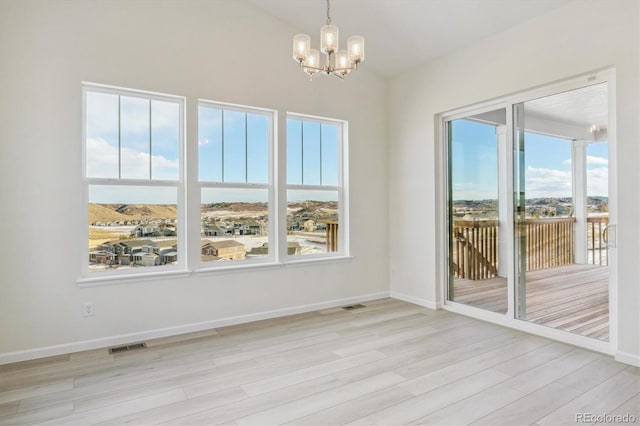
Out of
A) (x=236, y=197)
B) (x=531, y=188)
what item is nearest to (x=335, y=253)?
(x=236, y=197)

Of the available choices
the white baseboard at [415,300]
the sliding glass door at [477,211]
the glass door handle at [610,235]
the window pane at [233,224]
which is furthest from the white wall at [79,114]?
the glass door handle at [610,235]

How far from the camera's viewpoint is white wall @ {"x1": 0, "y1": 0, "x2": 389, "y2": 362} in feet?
10.1

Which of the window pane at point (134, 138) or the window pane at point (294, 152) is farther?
the window pane at point (294, 152)

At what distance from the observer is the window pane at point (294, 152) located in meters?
4.51

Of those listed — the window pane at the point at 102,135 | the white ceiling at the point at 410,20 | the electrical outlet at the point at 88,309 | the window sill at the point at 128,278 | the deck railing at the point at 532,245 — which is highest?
the white ceiling at the point at 410,20

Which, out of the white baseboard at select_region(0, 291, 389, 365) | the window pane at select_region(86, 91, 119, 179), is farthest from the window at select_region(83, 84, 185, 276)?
the white baseboard at select_region(0, 291, 389, 365)

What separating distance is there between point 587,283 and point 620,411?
1405 millimetres

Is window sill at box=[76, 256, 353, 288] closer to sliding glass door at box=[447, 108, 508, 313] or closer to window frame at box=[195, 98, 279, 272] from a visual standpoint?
window frame at box=[195, 98, 279, 272]

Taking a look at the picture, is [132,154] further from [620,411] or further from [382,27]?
[620,411]

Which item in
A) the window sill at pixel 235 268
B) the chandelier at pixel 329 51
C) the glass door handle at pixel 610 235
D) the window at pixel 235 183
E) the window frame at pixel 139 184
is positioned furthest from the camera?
the window at pixel 235 183

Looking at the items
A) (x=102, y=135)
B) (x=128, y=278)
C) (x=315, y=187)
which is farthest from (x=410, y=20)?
(x=128, y=278)

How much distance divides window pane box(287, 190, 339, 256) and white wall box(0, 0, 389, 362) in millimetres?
303

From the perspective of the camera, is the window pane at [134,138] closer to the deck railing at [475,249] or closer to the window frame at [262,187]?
the window frame at [262,187]

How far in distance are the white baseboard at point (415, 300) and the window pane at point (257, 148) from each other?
2438 millimetres
